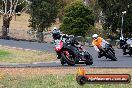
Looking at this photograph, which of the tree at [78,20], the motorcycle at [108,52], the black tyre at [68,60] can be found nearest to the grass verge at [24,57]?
the motorcycle at [108,52]

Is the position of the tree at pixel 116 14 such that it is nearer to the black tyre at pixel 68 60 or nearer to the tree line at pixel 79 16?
the tree line at pixel 79 16

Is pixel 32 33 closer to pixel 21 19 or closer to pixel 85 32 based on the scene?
pixel 85 32

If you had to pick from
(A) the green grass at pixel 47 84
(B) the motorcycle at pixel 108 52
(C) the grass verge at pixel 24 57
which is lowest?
(C) the grass verge at pixel 24 57

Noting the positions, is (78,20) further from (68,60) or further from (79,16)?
(68,60)

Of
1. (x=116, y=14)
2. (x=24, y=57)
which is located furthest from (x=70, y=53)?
(x=116, y=14)

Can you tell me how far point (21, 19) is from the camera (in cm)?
11375

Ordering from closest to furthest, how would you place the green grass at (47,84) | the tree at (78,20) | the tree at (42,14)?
the green grass at (47,84) → the tree at (78,20) → the tree at (42,14)

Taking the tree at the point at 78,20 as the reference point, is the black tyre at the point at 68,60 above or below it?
below

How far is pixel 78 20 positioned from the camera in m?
65.9

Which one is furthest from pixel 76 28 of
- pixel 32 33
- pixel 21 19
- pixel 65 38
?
pixel 21 19

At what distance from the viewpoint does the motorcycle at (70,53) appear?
2250 centimetres

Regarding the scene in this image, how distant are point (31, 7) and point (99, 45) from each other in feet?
135

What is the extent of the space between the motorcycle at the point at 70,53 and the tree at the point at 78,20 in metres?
41.1

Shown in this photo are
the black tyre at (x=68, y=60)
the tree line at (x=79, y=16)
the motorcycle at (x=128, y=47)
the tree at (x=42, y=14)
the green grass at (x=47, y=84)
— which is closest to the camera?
the green grass at (x=47, y=84)
